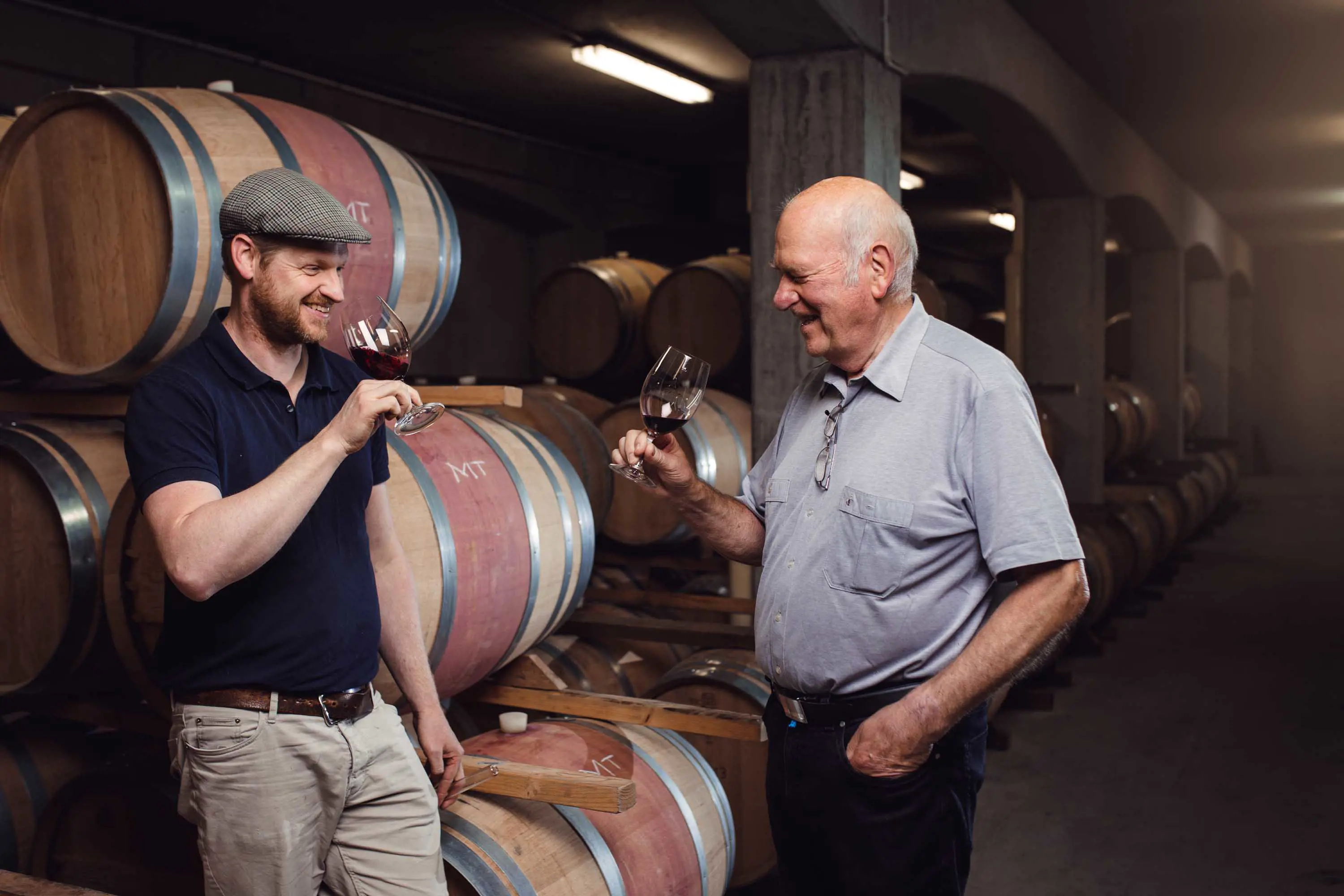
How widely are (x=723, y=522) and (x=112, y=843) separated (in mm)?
1703

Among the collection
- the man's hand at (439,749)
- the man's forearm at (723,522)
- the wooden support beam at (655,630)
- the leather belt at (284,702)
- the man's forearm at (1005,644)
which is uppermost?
the man's forearm at (723,522)

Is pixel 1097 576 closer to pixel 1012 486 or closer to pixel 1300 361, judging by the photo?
pixel 1012 486

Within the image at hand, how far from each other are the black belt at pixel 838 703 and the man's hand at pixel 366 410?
84 cm

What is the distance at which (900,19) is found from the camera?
15.7 ft

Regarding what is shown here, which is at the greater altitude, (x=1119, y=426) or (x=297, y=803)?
(x=1119, y=426)

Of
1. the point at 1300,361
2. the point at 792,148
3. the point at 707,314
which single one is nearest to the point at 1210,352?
the point at 1300,361

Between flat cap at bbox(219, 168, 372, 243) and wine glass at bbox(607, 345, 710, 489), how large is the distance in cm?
55

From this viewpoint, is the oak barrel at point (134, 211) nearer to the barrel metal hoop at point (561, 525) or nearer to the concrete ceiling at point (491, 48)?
the barrel metal hoop at point (561, 525)

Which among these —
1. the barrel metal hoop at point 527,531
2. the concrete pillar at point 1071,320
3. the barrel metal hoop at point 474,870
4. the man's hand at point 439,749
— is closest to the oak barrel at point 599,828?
the barrel metal hoop at point 474,870

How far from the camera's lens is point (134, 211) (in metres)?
2.44

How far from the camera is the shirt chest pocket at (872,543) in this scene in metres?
1.79

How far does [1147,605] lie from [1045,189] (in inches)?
128

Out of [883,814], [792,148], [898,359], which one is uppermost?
[792,148]

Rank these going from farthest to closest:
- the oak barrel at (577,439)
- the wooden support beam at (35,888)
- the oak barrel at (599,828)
→ the oak barrel at (577,439) < the oak barrel at (599,828) < the wooden support beam at (35,888)
